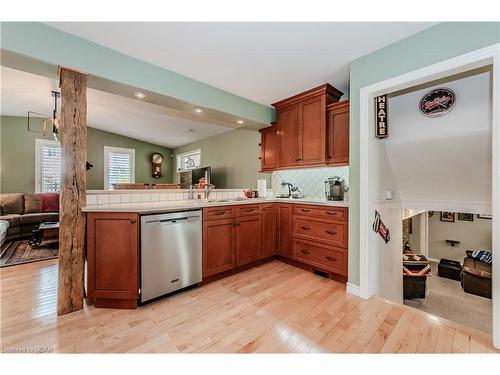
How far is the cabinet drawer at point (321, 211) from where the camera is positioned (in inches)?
97.5

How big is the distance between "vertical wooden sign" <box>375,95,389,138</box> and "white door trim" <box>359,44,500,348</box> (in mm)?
67

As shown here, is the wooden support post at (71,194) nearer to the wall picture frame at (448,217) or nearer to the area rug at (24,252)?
the area rug at (24,252)

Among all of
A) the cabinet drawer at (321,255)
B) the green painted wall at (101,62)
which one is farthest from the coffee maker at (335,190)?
the green painted wall at (101,62)

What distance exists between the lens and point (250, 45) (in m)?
2.01

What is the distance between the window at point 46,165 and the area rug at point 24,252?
1.80 m

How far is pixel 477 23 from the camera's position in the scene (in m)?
1.56

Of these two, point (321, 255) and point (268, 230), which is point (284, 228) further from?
point (321, 255)

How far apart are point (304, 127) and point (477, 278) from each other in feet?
14.5

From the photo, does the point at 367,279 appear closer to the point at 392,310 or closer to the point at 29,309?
the point at 392,310

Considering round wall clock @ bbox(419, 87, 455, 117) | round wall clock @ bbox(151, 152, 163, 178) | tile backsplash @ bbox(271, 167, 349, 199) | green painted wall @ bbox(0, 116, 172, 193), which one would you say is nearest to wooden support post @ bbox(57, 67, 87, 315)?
tile backsplash @ bbox(271, 167, 349, 199)

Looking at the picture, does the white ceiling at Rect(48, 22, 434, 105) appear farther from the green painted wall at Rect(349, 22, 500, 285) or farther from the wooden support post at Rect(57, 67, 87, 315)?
the wooden support post at Rect(57, 67, 87, 315)

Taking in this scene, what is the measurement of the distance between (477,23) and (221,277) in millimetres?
3371

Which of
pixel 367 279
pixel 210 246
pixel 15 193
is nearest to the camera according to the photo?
pixel 367 279

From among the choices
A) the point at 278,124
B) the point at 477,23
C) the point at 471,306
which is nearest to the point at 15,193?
the point at 278,124
